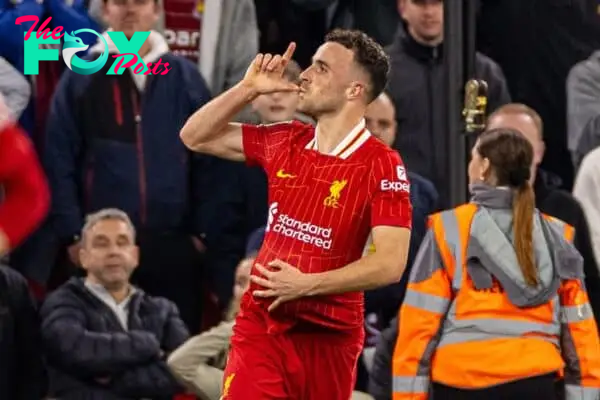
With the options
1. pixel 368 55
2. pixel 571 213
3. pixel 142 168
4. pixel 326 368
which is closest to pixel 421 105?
pixel 571 213

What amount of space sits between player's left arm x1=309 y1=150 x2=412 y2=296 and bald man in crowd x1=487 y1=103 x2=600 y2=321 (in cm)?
191

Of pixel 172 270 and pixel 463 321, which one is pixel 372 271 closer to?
pixel 463 321

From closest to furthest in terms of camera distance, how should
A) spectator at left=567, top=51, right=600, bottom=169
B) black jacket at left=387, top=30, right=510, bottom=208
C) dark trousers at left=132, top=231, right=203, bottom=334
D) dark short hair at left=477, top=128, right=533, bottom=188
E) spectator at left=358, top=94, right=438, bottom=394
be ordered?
dark short hair at left=477, top=128, right=533, bottom=188 < spectator at left=358, top=94, right=438, bottom=394 < dark trousers at left=132, top=231, right=203, bottom=334 < black jacket at left=387, top=30, right=510, bottom=208 < spectator at left=567, top=51, right=600, bottom=169

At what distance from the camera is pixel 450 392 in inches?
272

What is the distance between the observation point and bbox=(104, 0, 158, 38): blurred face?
28.6ft

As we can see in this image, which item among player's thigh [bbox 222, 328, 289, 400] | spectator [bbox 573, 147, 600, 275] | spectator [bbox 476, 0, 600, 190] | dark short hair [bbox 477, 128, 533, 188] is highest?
spectator [bbox 476, 0, 600, 190]

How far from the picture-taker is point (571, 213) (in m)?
7.99

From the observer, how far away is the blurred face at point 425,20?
9.02 metres

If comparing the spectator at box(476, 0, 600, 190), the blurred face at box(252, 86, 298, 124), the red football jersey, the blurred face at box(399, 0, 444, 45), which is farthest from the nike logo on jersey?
the spectator at box(476, 0, 600, 190)

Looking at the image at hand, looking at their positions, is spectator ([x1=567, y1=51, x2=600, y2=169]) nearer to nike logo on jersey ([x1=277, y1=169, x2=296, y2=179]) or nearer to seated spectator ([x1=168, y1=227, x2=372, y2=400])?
seated spectator ([x1=168, y1=227, x2=372, y2=400])

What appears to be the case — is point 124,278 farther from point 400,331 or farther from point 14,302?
point 400,331

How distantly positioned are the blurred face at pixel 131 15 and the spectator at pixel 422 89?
1.31 metres

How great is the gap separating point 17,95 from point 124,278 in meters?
1.12

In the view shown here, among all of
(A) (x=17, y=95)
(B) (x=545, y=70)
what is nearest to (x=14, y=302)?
(A) (x=17, y=95)
